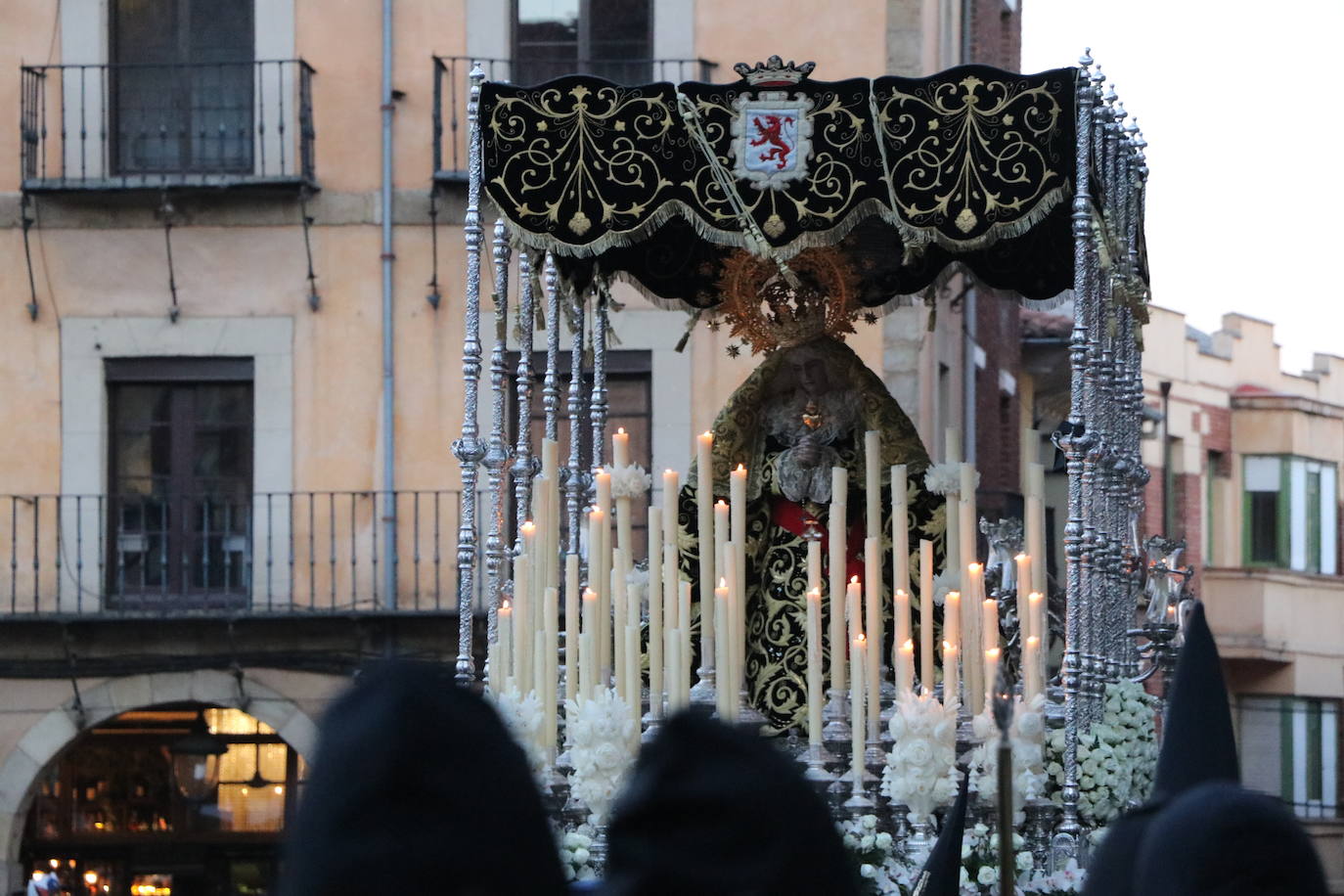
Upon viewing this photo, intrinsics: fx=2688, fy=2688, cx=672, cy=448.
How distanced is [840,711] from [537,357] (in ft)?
24.5

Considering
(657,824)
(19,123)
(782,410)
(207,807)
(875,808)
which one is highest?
(19,123)

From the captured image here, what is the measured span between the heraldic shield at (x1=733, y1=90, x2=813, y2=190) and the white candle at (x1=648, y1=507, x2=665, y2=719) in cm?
109

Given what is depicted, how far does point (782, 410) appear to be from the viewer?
9.13 meters

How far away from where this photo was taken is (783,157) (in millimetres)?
8117

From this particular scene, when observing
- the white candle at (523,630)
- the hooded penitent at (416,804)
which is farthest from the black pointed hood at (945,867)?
the hooded penitent at (416,804)

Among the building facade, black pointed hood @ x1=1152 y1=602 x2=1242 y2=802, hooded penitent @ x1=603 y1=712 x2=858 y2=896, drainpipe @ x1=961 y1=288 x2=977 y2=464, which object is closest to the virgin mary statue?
black pointed hood @ x1=1152 y1=602 x2=1242 y2=802

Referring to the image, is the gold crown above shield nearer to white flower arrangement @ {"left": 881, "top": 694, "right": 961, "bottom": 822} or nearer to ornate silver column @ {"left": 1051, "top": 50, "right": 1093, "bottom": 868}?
ornate silver column @ {"left": 1051, "top": 50, "right": 1093, "bottom": 868}

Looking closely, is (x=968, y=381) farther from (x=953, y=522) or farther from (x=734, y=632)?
(x=734, y=632)

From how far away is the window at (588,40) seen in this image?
52.6 feet

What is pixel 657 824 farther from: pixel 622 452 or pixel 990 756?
pixel 622 452

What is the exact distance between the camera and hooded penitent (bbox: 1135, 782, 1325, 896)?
3.63 meters

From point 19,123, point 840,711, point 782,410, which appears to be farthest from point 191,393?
point 840,711

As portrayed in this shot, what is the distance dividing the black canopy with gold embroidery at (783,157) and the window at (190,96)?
26.8 feet

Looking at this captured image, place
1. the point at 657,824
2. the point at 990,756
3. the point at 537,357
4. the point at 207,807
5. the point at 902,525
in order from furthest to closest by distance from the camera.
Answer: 1. the point at 207,807
2. the point at 537,357
3. the point at 902,525
4. the point at 990,756
5. the point at 657,824
